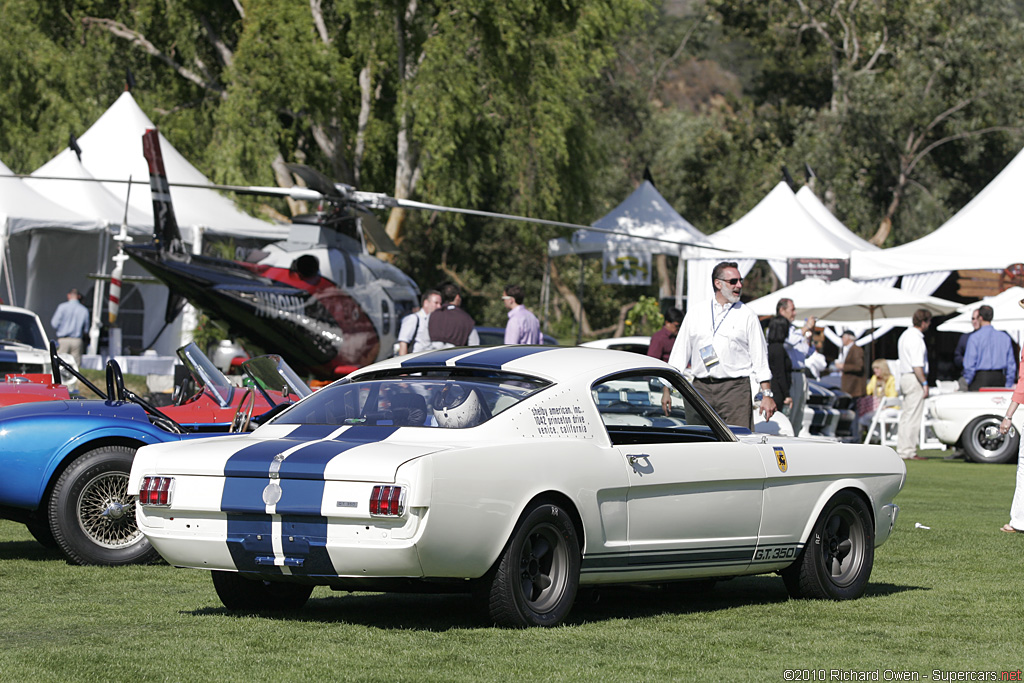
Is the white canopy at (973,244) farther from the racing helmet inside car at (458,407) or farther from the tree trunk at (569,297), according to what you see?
the racing helmet inside car at (458,407)

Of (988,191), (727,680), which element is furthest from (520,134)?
(727,680)

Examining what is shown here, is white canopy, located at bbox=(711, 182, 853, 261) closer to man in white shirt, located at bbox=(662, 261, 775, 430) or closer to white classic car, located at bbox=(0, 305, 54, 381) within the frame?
white classic car, located at bbox=(0, 305, 54, 381)

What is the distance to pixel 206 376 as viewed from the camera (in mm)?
9594

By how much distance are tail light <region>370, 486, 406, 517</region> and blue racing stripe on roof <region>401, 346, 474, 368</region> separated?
1.19 meters

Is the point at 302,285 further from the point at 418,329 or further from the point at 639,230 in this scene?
the point at 639,230

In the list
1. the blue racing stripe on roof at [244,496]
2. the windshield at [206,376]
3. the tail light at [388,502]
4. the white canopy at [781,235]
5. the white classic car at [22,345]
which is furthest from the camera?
the white canopy at [781,235]

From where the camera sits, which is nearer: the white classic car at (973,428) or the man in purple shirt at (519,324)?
the man in purple shirt at (519,324)

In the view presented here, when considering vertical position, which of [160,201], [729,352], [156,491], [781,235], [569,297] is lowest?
[156,491]

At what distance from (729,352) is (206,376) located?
378 cm

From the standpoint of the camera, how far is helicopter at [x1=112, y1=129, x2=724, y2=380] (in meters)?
18.4

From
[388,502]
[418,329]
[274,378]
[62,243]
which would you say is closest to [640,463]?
[388,502]

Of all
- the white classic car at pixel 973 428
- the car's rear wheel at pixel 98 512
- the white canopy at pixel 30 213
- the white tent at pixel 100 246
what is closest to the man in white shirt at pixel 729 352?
the car's rear wheel at pixel 98 512

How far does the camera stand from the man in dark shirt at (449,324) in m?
16.0

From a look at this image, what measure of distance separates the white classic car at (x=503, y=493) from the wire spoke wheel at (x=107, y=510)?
1.97 meters
